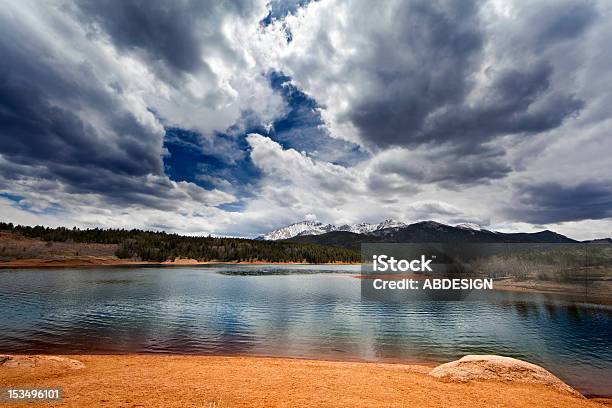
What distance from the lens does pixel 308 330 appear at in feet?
119

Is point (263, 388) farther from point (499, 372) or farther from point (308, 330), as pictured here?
point (308, 330)

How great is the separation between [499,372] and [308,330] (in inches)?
855

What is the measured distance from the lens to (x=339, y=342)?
103 ft

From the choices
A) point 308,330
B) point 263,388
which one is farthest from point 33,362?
point 308,330

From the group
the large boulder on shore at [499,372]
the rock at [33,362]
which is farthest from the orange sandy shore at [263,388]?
the large boulder on shore at [499,372]

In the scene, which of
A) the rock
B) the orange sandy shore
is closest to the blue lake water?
the rock

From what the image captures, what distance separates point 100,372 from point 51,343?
16.0m

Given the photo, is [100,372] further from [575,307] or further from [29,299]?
[575,307]

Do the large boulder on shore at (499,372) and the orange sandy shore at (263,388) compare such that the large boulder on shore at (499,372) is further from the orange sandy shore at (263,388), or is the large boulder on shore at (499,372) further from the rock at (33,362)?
the rock at (33,362)

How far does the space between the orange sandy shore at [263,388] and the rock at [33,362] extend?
1.38 ft

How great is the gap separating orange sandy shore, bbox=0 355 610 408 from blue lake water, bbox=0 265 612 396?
8654 mm

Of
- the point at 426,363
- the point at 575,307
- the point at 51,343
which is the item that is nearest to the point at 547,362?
the point at 426,363

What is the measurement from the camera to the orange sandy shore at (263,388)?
13.3 meters

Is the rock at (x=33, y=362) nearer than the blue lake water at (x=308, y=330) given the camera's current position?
Yes
